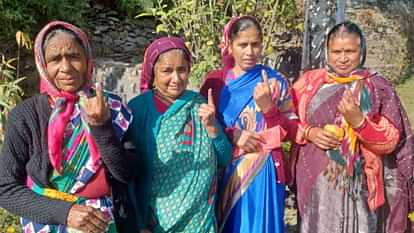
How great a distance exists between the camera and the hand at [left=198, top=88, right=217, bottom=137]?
2.83 meters

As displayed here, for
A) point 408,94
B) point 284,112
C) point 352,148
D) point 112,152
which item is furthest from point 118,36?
point 112,152

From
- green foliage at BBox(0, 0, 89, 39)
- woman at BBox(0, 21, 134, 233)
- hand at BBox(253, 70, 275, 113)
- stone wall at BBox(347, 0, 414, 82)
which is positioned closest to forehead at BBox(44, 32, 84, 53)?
woman at BBox(0, 21, 134, 233)

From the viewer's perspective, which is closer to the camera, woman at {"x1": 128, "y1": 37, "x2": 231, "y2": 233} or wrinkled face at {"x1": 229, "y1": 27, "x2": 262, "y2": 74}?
woman at {"x1": 128, "y1": 37, "x2": 231, "y2": 233}

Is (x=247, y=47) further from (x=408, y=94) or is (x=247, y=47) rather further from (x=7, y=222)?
(x=408, y=94)

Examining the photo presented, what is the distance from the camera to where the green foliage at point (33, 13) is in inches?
240

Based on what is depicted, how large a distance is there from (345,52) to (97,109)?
1.20 meters

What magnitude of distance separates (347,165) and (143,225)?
3.09 ft

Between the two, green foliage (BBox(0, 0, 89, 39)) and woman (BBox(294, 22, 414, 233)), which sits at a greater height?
green foliage (BBox(0, 0, 89, 39))

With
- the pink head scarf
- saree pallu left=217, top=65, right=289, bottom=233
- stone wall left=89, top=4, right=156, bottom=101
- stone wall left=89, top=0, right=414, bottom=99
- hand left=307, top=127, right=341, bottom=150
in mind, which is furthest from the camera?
stone wall left=89, top=0, right=414, bottom=99

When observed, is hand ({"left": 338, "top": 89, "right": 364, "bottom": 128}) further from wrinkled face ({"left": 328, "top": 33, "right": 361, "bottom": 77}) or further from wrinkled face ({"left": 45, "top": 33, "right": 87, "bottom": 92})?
wrinkled face ({"left": 45, "top": 33, "right": 87, "bottom": 92})

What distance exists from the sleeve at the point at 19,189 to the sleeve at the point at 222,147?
73cm

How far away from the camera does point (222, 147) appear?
295 cm

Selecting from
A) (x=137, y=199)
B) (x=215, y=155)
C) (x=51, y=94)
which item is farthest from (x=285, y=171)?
(x=51, y=94)

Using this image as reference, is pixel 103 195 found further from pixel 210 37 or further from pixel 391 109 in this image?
pixel 210 37
